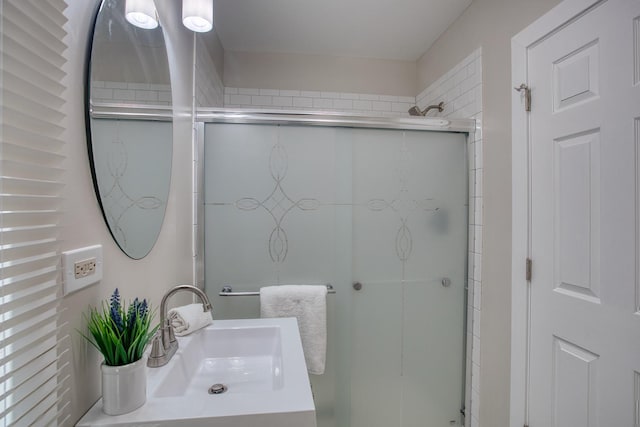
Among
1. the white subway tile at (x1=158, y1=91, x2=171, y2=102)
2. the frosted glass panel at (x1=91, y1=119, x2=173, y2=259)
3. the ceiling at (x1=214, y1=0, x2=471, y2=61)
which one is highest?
the ceiling at (x1=214, y1=0, x2=471, y2=61)

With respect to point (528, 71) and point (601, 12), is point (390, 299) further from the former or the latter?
point (601, 12)

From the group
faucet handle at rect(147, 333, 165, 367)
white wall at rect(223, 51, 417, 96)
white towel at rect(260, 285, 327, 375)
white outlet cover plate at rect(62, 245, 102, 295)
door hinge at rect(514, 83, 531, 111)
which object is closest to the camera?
white outlet cover plate at rect(62, 245, 102, 295)

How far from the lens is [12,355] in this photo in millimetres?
482

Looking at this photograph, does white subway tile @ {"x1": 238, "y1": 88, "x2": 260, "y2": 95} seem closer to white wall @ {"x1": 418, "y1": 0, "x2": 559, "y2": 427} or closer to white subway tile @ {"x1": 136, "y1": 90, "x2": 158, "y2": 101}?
white subway tile @ {"x1": 136, "y1": 90, "x2": 158, "y2": 101}

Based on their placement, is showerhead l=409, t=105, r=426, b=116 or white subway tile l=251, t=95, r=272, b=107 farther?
white subway tile l=251, t=95, r=272, b=107

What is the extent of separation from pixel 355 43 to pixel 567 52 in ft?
4.64

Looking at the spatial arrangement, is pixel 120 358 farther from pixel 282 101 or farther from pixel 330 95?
pixel 330 95

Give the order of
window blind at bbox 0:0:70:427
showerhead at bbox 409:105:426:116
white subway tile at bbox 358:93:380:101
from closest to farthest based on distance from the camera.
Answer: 1. window blind at bbox 0:0:70:427
2. showerhead at bbox 409:105:426:116
3. white subway tile at bbox 358:93:380:101

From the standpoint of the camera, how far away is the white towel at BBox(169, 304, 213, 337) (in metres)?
1.11

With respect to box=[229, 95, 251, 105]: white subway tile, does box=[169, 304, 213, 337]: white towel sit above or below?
below

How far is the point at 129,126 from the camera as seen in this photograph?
0.90m

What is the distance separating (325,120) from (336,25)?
0.82m

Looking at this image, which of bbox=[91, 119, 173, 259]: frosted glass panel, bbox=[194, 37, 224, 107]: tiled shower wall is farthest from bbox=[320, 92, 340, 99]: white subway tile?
bbox=[91, 119, 173, 259]: frosted glass panel

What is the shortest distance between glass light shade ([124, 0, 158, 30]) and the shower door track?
0.54 m
